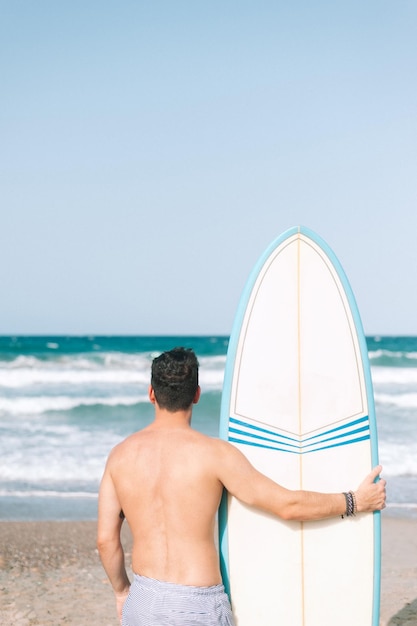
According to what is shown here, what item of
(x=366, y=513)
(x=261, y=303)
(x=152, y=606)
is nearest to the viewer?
(x=152, y=606)

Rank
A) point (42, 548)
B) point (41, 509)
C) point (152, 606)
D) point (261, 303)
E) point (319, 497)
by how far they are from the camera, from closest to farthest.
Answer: point (152, 606)
point (319, 497)
point (261, 303)
point (42, 548)
point (41, 509)

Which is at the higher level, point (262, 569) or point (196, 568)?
point (196, 568)

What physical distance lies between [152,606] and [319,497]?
0.76 metres

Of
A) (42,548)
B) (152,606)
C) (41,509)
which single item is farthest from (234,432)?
(41,509)

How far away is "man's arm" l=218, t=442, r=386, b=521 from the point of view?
2518 mm

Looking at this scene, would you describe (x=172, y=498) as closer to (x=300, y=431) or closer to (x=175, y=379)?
(x=175, y=379)

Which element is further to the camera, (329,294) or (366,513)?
(329,294)

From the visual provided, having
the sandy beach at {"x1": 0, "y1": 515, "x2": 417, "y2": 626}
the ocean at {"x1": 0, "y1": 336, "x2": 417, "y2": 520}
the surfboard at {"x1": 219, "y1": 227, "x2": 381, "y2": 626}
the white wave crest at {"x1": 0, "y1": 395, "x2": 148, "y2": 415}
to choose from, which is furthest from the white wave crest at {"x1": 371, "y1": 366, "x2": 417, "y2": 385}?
the surfboard at {"x1": 219, "y1": 227, "x2": 381, "y2": 626}

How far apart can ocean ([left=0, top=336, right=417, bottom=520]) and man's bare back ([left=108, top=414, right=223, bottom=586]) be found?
4733 mm

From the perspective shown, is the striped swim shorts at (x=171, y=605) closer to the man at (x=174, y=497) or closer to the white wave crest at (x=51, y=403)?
the man at (x=174, y=497)

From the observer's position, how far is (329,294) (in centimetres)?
337

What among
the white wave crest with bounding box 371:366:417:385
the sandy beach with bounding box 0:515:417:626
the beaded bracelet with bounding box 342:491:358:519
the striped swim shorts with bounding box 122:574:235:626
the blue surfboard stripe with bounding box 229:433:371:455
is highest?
the blue surfboard stripe with bounding box 229:433:371:455

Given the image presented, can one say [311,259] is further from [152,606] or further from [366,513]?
[152,606]

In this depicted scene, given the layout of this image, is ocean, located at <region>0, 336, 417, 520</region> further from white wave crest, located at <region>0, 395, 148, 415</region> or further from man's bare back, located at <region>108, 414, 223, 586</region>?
man's bare back, located at <region>108, 414, 223, 586</region>
